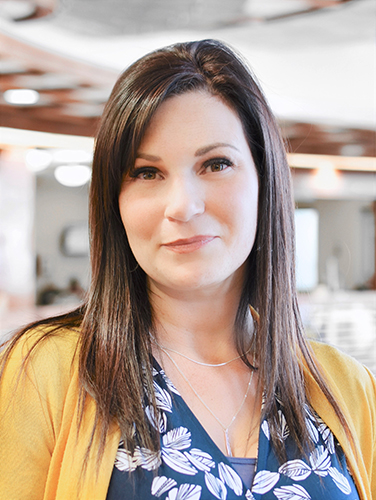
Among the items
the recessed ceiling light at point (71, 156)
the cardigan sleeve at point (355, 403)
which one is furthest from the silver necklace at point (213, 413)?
the recessed ceiling light at point (71, 156)

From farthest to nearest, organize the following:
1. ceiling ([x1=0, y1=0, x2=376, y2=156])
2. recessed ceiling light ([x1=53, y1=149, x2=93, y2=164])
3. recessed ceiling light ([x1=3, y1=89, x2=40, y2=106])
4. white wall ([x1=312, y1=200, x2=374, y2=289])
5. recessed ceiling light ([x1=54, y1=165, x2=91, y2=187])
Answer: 1. white wall ([x1=312, y1=200, x2=374, y2=289])
2. recessed ceiling light ([x1=54, y1=165, x2=91, y2=187])
3. recessed ceiling light ([x1=53, y1=149, x2=93, y2=164])
4. recessed ceiling light ([x1=3, y1=89, x2=40, y2=106])
5. ceiling ([x1=0, y1=0, x2=376, y2=156])

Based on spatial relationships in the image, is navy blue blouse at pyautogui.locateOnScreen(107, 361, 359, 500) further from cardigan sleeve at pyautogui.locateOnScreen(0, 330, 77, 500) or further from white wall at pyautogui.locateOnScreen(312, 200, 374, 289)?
white wall at pyautogui.locateOnScreen(312, 200, 374, 289)

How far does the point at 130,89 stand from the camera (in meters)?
0.97

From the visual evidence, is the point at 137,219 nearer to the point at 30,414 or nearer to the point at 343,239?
the point at 30,414

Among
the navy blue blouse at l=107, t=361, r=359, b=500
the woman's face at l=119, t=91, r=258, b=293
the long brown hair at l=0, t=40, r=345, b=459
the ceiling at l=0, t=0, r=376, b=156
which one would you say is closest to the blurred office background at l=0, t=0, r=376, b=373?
the ceiling at l=0, t=0, r=376, b=156

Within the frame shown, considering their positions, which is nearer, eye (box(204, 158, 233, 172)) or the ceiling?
eye (box(204, 158, 233, 172))

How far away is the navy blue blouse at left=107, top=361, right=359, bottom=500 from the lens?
2.78ft

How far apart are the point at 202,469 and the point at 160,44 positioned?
14.4 ft

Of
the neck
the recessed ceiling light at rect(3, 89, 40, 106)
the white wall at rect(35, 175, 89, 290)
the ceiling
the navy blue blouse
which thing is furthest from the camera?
the white wall at rect(35, 175, 89, 290)

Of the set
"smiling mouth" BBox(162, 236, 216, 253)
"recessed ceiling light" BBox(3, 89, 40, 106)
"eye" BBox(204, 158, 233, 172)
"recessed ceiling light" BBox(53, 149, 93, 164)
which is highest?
"recessed ceiling light" BBox(3, 89, 40, 106)

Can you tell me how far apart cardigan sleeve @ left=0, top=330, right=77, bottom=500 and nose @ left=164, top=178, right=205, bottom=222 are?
1.03 feet

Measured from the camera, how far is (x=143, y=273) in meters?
1.10

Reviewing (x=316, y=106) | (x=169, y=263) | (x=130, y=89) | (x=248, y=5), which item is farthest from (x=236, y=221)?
(x=316, y=106)

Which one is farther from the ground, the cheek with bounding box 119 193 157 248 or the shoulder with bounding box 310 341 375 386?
the cheek with bounding box 119 193 157 248
